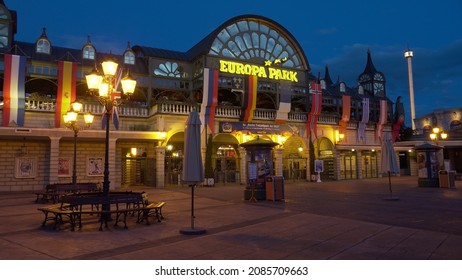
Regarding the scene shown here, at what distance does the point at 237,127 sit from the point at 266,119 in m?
3.53

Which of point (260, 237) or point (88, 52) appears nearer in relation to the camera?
point (260, 237)

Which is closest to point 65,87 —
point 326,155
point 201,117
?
point 201,117

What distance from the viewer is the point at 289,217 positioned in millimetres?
11711

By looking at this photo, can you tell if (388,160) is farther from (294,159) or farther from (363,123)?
(363,123)

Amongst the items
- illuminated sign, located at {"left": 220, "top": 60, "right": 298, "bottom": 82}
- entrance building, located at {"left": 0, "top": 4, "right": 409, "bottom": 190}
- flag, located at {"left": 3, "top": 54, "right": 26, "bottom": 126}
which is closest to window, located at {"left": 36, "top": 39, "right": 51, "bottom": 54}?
entrance building, located at {"left": 0, "top": 4, "right": 409, "bottom": 190}

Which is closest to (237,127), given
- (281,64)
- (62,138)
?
(281,64)

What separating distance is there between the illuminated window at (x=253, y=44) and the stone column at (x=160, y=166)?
36.0 ft

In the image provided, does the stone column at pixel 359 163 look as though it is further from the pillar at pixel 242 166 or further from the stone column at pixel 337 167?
the pillar at pixel 242 166

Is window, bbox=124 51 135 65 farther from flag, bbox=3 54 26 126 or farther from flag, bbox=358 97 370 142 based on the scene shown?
flag, bbox=358 97 370 142

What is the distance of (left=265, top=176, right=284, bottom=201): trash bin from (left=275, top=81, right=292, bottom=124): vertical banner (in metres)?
15.1

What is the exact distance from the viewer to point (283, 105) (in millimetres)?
32125

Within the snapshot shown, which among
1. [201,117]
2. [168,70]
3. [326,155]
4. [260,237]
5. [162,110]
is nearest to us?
[260,237]

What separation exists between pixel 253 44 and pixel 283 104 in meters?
7.14

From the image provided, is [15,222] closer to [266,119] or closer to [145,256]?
[145,256]
